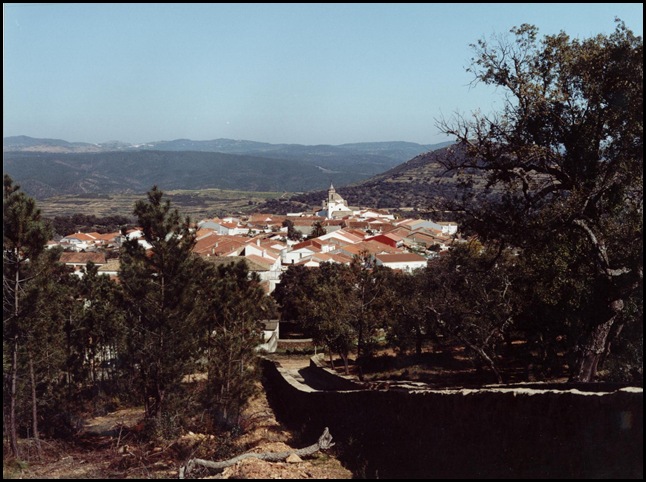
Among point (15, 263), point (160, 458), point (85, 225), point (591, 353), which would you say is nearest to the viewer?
point (591, 353)

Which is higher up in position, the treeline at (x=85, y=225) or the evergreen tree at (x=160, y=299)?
the evergreen tree at (x=160, y=299)

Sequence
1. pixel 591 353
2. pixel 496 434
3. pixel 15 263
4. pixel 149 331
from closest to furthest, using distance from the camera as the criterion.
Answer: pixel 496 434, pixel 591 353, pixel 15 263, pixel 149 331

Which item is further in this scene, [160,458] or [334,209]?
[334,209]

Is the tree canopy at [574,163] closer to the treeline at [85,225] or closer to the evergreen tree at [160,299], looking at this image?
the evergreen tree at [160,299]

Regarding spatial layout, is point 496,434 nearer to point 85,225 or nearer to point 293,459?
point 293,459

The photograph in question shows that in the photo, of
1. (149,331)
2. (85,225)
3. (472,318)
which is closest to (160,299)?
(149,331)

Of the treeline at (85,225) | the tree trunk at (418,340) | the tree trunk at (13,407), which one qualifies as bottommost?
the treeline at (85,225)

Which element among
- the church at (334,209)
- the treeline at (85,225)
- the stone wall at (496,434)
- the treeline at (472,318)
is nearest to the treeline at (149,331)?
the treeline at (472,318)

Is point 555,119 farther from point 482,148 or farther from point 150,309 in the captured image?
point 150,309
